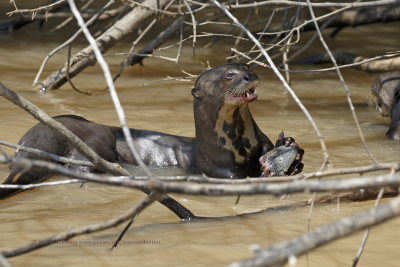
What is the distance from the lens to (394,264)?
2477 mm

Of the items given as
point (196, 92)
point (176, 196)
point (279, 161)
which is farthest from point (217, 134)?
point (176, 196)

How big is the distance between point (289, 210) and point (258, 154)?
3.17ft

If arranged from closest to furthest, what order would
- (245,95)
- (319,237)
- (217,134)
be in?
(319,237)
(245,95)
(217,134)

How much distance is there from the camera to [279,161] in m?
3.65

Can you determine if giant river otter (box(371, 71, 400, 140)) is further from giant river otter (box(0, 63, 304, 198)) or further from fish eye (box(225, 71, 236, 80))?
fish eye (box(225, 71, 236, 80))

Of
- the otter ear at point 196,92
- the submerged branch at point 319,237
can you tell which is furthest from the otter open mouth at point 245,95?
the submerged branch at point 319,237

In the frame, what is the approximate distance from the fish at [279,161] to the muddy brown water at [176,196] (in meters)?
0.17

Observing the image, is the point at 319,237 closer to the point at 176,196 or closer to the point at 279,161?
the point at 176,196

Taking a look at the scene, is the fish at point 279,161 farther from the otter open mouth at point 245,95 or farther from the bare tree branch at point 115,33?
the bare tree branch at point 115,33

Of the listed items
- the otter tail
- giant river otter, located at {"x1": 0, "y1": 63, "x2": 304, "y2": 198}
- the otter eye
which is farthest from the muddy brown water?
the otter eye

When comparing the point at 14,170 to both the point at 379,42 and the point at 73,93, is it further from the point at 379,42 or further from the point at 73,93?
the point at 379,42

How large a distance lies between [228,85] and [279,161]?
0.52 metres

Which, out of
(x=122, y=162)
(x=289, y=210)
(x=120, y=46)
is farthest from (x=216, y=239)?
(x=120, y=46)

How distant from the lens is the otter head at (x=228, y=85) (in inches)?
150
